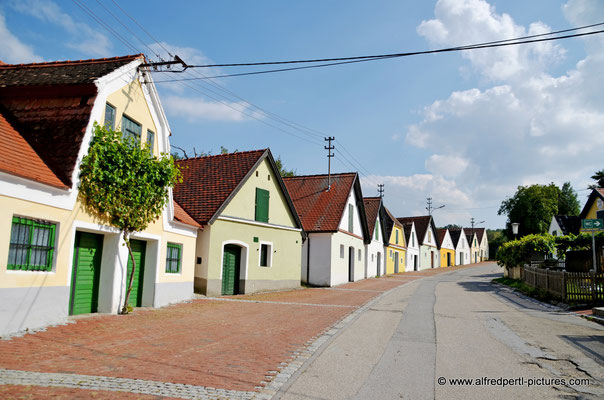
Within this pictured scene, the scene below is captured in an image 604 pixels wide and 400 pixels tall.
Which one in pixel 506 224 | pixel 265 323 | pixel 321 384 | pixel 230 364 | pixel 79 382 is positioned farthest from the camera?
pixel 506 224

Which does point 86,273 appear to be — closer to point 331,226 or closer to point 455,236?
point 331,226

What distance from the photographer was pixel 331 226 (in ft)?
88.2

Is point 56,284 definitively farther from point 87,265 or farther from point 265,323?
point 265,323

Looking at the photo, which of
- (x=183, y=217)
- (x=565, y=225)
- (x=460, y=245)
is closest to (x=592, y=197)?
(x=565, y=225)

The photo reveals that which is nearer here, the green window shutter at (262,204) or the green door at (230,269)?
the green door at (230,269)

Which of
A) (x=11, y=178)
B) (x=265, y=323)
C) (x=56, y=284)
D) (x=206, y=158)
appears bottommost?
(x=265, y=323)

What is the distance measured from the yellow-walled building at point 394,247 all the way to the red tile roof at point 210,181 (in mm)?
24053

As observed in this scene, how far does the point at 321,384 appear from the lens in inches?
245

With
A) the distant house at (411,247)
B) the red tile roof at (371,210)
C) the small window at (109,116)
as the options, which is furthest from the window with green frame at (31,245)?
the distant house at (411,247)

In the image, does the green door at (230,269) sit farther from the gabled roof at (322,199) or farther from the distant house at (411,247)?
the distant house at (411,247)

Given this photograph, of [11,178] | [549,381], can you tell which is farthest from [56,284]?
[549,381]

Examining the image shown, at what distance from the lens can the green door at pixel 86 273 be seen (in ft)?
36.3

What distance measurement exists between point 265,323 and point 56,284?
5.06 metres

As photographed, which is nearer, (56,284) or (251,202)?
(56,284)
